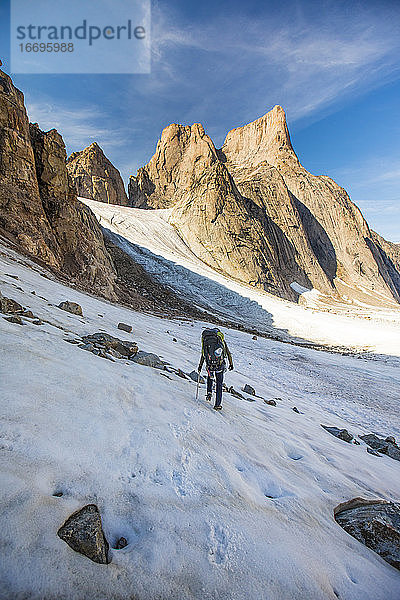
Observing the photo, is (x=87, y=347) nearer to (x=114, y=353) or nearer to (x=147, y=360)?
(x=114, y=353)

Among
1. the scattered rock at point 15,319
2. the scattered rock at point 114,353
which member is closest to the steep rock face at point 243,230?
the scattered rock at point 114,353

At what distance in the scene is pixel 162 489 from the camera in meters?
2.54

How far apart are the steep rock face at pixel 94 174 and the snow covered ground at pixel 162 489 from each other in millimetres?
86428

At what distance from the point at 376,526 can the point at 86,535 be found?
9.18 feet

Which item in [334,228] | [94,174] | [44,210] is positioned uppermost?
[94,174]

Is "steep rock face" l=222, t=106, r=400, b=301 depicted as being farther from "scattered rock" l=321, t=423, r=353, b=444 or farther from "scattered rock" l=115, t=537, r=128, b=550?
"scattered rock" l=115, t=537, r=128, b=550

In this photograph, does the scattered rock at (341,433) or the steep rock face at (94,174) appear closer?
the scattered rock at (341,433)

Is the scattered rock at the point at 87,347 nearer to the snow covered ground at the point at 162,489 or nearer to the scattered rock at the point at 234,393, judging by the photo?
the snow covered ground at the point at 162,489

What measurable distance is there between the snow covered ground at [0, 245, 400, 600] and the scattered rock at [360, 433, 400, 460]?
2.89 feet

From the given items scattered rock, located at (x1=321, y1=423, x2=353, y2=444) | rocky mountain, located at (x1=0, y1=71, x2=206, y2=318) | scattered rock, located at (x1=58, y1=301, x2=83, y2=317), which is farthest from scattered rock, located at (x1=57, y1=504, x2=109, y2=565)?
rocky mountain, located at (x1=0, y1=71, x2=206, y2=318)

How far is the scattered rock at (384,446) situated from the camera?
5.69 m

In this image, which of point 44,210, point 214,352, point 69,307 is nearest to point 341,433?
point 214,352

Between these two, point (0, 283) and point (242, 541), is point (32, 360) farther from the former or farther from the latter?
point (0, 283)

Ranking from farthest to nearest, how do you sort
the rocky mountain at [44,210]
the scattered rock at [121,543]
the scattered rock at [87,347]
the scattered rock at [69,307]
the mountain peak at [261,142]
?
the mountain peak at [261,142] < the rocky mountain at [44,210] < the scattered rock at [69,307] < the scattered rock at [87,347] < the scattered rock at [121,543]
